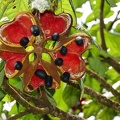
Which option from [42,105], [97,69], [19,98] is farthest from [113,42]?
[19,98]

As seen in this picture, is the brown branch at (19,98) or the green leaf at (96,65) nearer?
the brown branch at (19,98)

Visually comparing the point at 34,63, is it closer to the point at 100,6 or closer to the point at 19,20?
the point at 19,20

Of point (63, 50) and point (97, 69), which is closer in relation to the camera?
point (63, 50)

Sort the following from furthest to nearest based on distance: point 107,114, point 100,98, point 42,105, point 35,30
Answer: point 107,114, point 100,98, point 42,105, point 35,30

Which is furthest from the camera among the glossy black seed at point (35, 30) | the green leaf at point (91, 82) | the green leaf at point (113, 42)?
the green leaf at point (91, 82)

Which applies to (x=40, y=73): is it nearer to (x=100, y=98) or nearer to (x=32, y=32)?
(x=32, y=32)

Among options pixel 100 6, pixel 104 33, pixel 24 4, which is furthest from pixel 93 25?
pixel 24 4

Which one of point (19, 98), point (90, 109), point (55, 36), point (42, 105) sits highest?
point (55, 36)

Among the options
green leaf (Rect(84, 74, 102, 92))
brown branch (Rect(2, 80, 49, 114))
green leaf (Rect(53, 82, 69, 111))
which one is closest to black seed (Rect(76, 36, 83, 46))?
brown branch (Rect(2, 80, 49, 114))

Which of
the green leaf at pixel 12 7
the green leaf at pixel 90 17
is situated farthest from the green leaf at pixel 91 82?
the green leaf at pixel 12 7

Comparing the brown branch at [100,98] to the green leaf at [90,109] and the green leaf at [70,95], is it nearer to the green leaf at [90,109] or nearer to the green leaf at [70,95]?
the green leaf at [70,95]

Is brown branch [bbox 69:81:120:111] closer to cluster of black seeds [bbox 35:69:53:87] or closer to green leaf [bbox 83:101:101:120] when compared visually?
green leaf [bbox 83:101:101:120]
